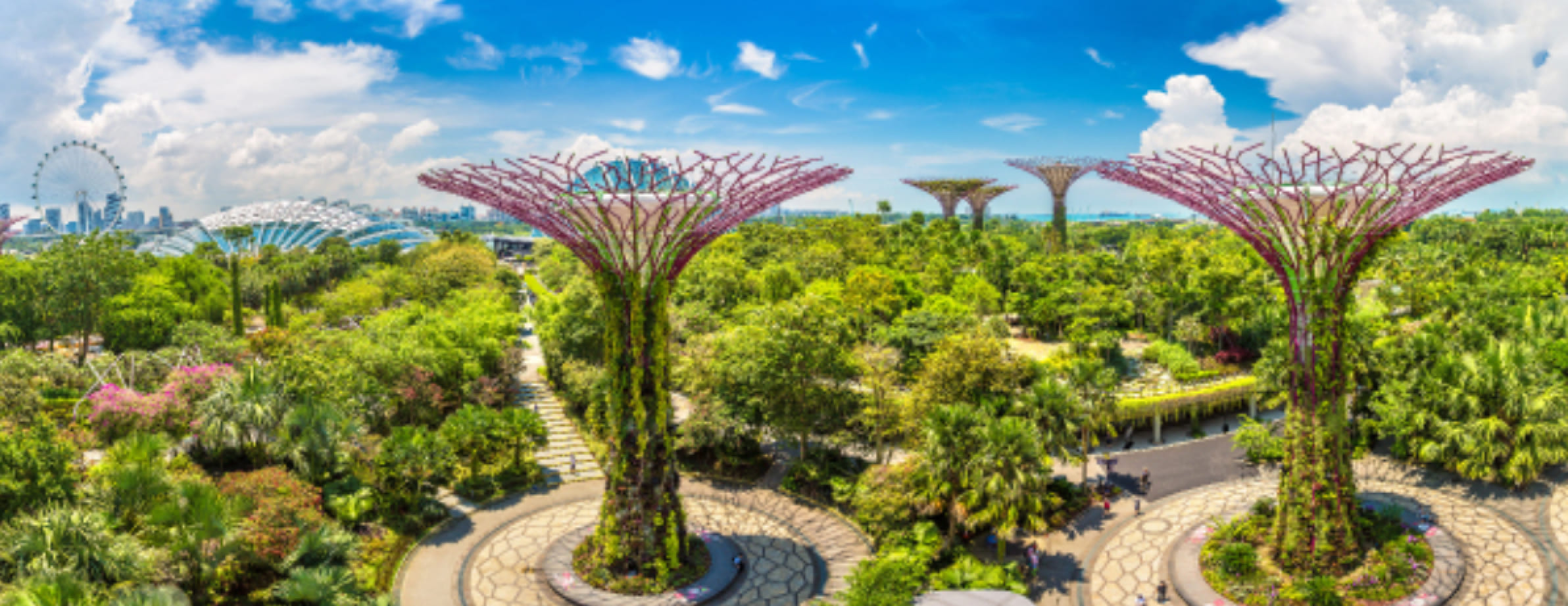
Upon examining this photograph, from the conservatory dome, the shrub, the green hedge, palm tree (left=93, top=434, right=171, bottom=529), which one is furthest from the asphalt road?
the conservatory dome

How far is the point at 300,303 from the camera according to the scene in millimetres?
59344

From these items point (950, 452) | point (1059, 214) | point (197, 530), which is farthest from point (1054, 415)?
point (1059, 214)

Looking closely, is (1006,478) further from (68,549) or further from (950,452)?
(68,549)

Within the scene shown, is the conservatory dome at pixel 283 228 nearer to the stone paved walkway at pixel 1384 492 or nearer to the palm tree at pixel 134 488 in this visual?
the palm tree at pixel 134 488

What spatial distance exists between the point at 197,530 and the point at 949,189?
76298 mm

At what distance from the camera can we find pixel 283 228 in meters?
90.1

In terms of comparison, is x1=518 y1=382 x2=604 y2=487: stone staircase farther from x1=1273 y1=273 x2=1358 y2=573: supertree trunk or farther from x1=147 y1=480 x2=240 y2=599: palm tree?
x1=1273 y1=273 x2=1358 y2=573: supertree trunk

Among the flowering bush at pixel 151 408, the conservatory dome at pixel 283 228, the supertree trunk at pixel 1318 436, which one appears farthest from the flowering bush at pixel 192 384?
the conservatory dome at pixel 283 228

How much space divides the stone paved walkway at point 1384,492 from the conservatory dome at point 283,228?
275 feet

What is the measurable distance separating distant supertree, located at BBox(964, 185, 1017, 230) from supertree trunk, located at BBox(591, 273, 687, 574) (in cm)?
6854

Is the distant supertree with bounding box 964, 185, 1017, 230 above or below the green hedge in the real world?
above

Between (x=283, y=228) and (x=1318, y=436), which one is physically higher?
(x=283, y=228)

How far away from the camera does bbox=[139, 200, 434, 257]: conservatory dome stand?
292 feet

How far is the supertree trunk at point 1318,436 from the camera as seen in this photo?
17.1 meters
